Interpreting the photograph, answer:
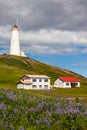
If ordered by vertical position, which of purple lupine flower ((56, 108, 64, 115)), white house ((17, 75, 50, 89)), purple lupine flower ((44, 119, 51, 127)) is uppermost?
white house ((17, 75, 50, 89))

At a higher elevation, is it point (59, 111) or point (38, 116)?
point (59, 111)

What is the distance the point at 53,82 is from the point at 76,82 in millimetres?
15109

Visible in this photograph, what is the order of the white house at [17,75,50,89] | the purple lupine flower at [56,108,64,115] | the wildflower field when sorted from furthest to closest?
the white house at [17,75,50,89], the purple lupine flower at [56,108,64,115], the wildflower field

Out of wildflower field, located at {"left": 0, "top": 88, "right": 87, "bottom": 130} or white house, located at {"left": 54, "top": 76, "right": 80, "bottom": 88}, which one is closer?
wildflower field, located at {"left": 0, "top": 88, "right": 87, "bottom": 130}

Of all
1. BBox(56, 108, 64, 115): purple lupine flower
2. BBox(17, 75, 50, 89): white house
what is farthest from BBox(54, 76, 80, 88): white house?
BBox(56, 108, 64, 115): purple lupine flower

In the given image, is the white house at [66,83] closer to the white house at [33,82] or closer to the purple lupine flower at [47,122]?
the white house at [33,82]

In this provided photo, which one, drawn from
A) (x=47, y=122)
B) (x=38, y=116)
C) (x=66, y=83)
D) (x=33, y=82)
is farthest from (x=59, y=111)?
(x=66, y=83)

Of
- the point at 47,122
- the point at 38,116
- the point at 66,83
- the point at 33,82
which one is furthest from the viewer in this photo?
the point at 66,83

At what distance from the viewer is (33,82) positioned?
500 ft

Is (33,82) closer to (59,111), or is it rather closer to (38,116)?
(59,111)

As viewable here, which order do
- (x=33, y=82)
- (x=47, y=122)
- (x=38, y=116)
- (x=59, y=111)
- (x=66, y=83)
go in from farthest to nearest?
(x=66, y=83) < (x=33, y=82) < (x=59, y=111) < (x=38, y=116) < (x=47, y=122)

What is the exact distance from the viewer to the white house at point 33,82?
149 metres

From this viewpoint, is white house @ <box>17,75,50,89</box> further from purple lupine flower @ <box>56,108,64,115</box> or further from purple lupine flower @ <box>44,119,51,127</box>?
purple lupine flower @ <box>44,119,51,127</box>

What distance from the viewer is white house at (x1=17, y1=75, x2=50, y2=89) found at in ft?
488
